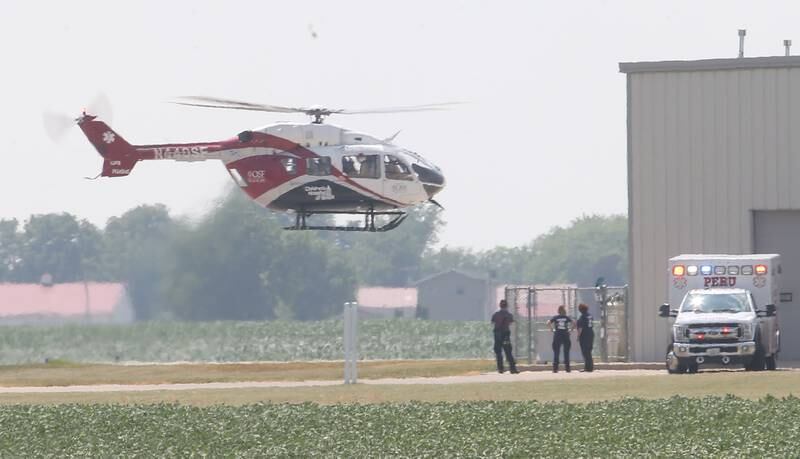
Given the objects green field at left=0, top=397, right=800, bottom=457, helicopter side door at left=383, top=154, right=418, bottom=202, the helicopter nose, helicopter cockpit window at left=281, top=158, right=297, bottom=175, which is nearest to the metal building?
the helicopter nose

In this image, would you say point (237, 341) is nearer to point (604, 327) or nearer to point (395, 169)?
point (395, 169)

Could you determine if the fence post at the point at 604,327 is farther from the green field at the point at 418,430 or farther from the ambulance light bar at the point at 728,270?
the green field at the point at 418,430

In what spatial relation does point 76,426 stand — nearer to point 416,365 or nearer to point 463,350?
point 416,365

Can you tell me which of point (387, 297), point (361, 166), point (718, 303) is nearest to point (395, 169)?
point (361, 166)

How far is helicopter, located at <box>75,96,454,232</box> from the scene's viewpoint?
48.6 metres

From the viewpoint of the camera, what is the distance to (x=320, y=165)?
48750 millimetres

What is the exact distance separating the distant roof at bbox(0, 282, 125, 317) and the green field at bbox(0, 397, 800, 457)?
106 feet

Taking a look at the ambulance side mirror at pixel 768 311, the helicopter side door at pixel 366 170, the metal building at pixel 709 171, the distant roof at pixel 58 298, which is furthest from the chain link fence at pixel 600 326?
the distant roof at pixel 58 298

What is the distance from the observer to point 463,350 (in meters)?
85.8

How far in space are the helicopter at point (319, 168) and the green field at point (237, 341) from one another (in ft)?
49.2

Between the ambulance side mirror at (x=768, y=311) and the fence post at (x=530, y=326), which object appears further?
the fence post at (x=530, y=326)

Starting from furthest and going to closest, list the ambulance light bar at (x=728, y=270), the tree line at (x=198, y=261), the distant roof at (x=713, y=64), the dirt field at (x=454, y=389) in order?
the tree line at (x=198, y=261) → the distant roof at (x=713, y=64) → the ambulance light bar at (x=728, y=270) → the dirt field at (x=454, y=389)

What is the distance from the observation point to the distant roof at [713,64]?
46719mm

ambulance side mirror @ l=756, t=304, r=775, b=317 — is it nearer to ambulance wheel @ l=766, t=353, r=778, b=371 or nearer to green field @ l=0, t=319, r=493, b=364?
ambulance wheel @ l=766, t=353, r=778, b=371
